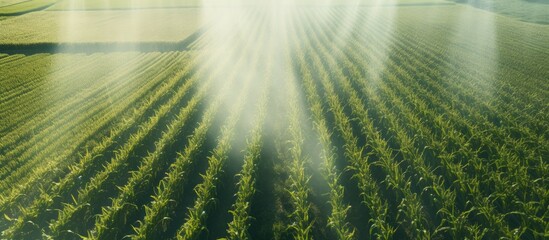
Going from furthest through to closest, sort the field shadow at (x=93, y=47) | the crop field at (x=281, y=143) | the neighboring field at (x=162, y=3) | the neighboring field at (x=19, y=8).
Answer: the neighboring field at (x=162, y=3), the neighboring field at (x=19, y=8), the field shadow at (x=93, y=47), the crop field at (x=281, y=143)

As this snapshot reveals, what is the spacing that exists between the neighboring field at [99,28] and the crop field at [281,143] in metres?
6.94

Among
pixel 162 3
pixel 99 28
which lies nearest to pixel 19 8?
pixel 162 3

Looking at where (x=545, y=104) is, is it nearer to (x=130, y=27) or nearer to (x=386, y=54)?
(x=386, y=54)

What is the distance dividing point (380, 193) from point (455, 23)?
37.5 m

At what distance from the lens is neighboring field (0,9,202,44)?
108 feet

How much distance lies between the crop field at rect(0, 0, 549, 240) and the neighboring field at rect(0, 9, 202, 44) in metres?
6.94

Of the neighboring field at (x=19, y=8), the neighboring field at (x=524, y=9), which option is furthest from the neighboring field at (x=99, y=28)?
the neighboring field at (x=524, y=9)

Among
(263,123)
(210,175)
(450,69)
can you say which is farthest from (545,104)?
(210,175)

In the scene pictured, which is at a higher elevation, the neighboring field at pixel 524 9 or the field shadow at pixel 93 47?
the neighboring field at pixel 524 9

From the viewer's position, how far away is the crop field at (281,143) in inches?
283

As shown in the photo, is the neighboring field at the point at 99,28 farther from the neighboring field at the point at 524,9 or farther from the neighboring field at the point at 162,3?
the neighboring field at the point at 524,9

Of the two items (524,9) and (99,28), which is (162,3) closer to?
(99,28)

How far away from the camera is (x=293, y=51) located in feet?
81.8

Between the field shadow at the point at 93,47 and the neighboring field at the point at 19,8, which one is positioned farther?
the neighboring field at the point at 19,8
